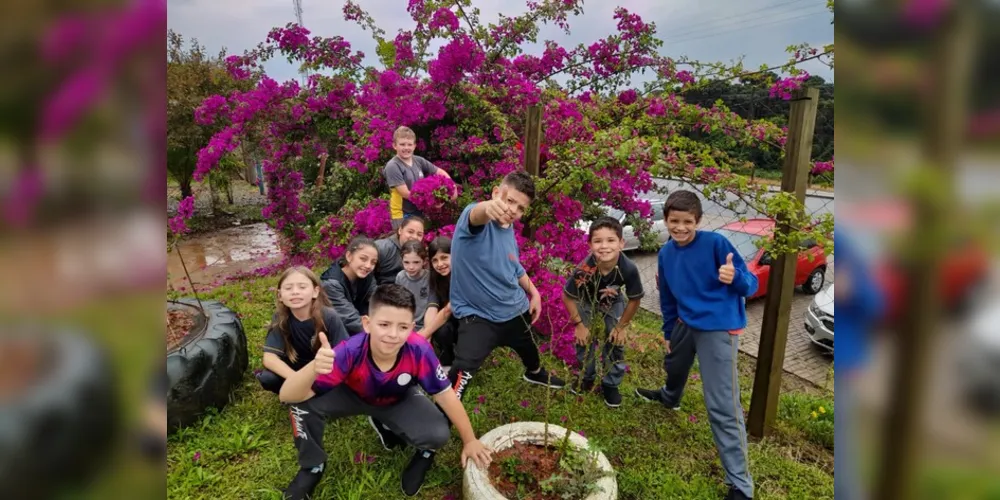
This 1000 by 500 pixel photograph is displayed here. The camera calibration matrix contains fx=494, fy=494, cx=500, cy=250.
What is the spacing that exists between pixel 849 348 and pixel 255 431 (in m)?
3.36

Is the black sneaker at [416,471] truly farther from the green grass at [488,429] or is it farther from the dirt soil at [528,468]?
the dirt soil at [528,468]

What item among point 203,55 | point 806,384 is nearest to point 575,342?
point 806,384

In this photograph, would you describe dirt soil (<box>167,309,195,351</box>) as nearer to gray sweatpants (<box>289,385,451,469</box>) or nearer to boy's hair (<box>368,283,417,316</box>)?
gray sweatpants (<box>289,385,451,469</box>)

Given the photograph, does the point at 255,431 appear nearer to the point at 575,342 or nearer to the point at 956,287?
the point at 575,342

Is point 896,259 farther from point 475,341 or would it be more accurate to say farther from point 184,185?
point 184,185

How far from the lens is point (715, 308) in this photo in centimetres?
263

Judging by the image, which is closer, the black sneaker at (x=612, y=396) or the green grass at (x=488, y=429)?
the green grass at (x=488, y=429)

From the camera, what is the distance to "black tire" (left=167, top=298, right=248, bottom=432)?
2936 mm

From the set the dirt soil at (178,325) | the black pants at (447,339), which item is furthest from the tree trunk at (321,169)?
the black pants at (447,339)

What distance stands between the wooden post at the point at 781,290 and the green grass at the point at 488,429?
0.24 meters

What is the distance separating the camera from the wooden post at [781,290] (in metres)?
2.58

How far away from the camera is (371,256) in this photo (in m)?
3.42

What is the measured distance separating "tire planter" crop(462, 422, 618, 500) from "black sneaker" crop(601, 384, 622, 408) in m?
0.94

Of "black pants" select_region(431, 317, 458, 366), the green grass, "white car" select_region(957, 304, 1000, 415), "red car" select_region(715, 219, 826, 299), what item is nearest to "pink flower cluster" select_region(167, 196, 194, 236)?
the green grass
